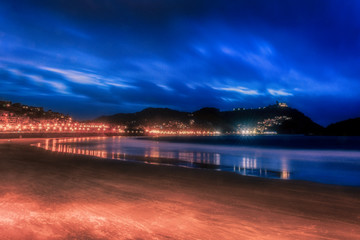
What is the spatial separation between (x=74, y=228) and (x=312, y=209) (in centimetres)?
569

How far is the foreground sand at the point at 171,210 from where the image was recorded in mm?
5031

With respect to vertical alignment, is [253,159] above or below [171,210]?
below

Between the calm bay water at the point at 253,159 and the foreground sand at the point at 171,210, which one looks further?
the calm bay water at the point at 253,159

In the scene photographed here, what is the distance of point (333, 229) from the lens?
5.42 meters

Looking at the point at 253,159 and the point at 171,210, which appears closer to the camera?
the point at 171,210

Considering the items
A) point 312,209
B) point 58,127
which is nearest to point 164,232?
point 312,209

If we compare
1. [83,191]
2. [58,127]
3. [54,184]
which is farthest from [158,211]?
[58,127]

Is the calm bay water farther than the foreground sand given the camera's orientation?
Yes

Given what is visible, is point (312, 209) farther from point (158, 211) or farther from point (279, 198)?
point (158, 211)

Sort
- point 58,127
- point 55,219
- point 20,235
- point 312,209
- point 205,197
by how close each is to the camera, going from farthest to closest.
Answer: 1. point 58,127
2. point 205,197
3. point 312,209
4. point 55,219
5. point 20,235

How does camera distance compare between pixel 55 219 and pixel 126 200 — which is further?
pixel 126 200

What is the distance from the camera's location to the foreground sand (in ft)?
16.5

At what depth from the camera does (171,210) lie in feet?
21.2

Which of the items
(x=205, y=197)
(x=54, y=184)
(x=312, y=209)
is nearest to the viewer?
(x=312, y=209)
